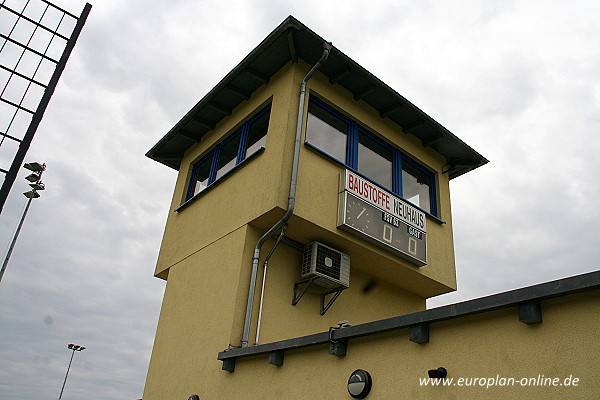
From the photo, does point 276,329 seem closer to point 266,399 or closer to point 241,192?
point 266,399

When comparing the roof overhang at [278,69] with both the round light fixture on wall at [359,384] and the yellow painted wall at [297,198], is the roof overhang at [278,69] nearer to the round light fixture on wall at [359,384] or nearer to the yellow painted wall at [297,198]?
the yellow painted wall at [297,198]

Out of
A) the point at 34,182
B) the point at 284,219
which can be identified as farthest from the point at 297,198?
the point at 34,182

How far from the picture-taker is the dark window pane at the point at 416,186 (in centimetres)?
948

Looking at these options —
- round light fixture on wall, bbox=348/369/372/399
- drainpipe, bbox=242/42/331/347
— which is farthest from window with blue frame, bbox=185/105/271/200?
round light fixture on wall, bbox=348/369/372/399

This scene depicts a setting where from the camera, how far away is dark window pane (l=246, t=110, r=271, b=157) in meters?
8.55

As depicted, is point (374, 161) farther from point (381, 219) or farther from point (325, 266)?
point (325, 266)

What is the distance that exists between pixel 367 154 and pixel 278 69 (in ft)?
7.40

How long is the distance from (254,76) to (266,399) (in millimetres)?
5585

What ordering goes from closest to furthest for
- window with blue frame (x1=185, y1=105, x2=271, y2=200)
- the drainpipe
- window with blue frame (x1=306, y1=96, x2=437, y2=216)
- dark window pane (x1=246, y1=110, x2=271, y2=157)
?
the drainpipe, window with blue frame (x1=306, y1=96, x2=437, y2=216), dark window pane (x1=246, y1=110, x2=271, y2=157), window with blue frame (x1=185, y1=105, x2=271, y2=200)

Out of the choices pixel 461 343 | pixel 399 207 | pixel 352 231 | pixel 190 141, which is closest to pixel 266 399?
pixel 461 343

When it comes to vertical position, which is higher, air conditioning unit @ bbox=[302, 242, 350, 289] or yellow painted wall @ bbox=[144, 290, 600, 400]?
air conditioning unit @ bbox=[302, 242, 350, 289]

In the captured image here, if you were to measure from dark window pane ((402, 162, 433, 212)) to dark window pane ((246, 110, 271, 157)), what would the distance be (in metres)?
2.92

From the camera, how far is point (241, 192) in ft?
26.1

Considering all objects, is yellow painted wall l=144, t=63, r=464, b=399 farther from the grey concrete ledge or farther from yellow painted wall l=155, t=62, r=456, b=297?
the grey concrete ledge
